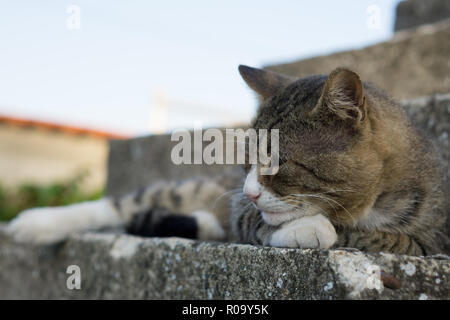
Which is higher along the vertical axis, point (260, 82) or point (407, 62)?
point (407, 62)

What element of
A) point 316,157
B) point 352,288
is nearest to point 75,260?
point 316,157

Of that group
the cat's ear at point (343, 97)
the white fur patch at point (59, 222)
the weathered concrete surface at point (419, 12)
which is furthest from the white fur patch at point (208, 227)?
the weathered concrete surface at point (419, 12)

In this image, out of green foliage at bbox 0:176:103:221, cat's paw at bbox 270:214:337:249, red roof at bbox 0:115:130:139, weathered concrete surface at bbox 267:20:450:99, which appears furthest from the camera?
red roof at bbox 0:115:130:139

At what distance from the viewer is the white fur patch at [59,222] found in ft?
6.36

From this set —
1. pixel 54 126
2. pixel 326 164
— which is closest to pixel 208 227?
pixel 326 164

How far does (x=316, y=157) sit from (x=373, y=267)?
1.37ft

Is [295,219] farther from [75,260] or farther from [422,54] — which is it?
→ [422,54]

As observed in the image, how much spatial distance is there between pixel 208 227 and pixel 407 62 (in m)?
1.53

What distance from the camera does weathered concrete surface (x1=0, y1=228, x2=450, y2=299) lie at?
0.93m

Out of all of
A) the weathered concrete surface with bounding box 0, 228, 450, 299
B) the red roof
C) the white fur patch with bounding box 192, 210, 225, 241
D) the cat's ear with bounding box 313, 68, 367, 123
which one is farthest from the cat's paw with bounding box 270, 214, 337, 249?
the red roof

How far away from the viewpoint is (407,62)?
252 centimetres

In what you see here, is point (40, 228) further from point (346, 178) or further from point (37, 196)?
point (37, 196)

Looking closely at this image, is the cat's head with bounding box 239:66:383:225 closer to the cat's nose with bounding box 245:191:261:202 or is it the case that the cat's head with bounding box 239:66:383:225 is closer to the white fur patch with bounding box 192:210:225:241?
the cat's nose with bounding box 245:191:261:202

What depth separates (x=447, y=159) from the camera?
170 centimetres
